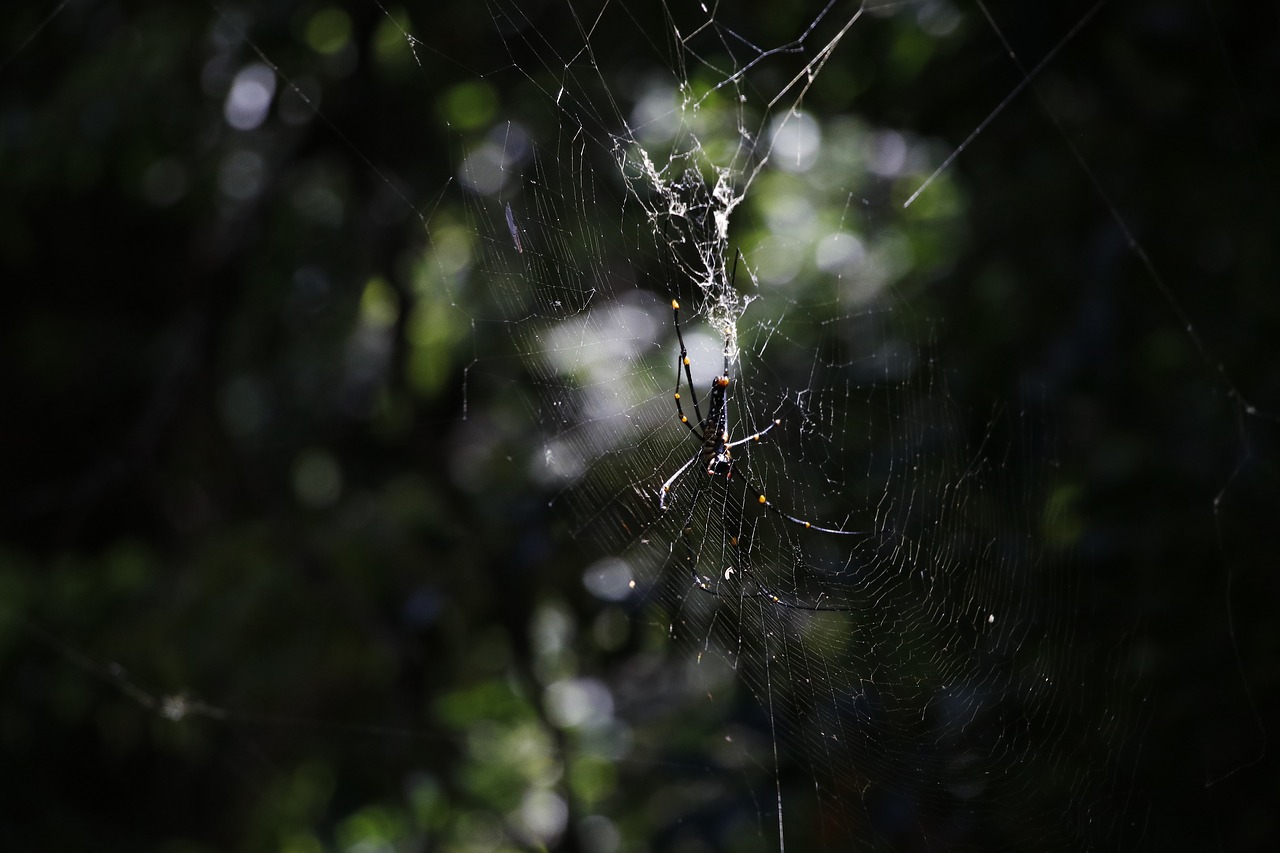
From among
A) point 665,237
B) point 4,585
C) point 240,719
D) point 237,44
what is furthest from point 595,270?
point 4,585

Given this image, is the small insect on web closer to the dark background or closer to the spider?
the spider

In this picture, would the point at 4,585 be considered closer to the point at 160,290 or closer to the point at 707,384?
the point at 160,290

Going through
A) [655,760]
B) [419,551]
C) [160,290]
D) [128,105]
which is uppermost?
[160,290]

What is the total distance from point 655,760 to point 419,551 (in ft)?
2.66

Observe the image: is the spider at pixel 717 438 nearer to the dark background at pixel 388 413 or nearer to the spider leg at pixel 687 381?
the spider leg at pixel 687 381

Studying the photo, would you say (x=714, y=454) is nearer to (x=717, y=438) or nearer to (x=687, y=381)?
(x=717, y=438)

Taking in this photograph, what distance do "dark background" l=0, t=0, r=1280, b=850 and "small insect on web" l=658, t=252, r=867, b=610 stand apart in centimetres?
45

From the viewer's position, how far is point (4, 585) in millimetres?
2771

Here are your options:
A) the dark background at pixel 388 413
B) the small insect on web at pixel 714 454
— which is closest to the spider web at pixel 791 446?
the small insect on web at pixel 714 454

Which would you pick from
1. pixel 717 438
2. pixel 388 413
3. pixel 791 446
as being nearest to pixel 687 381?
pixel 717 438

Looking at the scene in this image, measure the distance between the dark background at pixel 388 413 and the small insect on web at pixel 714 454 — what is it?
45 centimetres

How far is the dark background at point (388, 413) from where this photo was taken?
180 cm

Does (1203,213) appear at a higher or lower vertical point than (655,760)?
higher

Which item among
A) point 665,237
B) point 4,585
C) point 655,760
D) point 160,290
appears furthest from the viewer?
point 160,290
